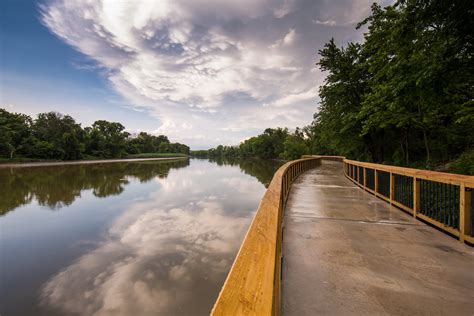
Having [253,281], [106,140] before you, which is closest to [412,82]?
[253,281]

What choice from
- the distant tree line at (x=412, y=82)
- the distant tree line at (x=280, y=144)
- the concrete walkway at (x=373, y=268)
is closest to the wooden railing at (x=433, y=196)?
the concrete walkway at (x=373, y=268)

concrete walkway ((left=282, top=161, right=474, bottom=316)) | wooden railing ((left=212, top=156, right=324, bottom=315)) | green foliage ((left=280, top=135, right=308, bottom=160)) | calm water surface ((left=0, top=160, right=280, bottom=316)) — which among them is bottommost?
calm water surface ((left=0, top=160, right=280, bottom=316))

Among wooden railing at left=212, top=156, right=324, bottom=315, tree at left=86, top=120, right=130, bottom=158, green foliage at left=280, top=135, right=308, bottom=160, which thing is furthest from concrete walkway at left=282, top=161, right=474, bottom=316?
tree at left=86, top=120, right=130, bottom=158

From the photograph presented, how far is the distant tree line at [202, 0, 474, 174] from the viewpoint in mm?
5395

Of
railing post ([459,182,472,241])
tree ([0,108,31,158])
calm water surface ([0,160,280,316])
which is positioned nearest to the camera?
railing post ([459,182,472,241])

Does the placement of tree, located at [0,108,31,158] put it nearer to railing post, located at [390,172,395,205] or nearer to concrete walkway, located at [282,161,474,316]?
concrete walkway, located at [282,161,474,316]

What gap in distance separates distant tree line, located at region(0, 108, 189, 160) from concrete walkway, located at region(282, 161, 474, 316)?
59378 millimetres

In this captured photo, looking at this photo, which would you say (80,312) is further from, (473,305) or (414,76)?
(414,76)

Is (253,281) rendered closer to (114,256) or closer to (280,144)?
(114,256)

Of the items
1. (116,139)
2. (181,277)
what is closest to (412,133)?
(181,277)

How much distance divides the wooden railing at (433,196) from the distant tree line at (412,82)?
2076 millimetres

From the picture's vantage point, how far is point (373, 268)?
9.08 feet

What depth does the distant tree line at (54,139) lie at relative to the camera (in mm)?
48353

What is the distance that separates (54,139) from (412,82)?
2840 inches
